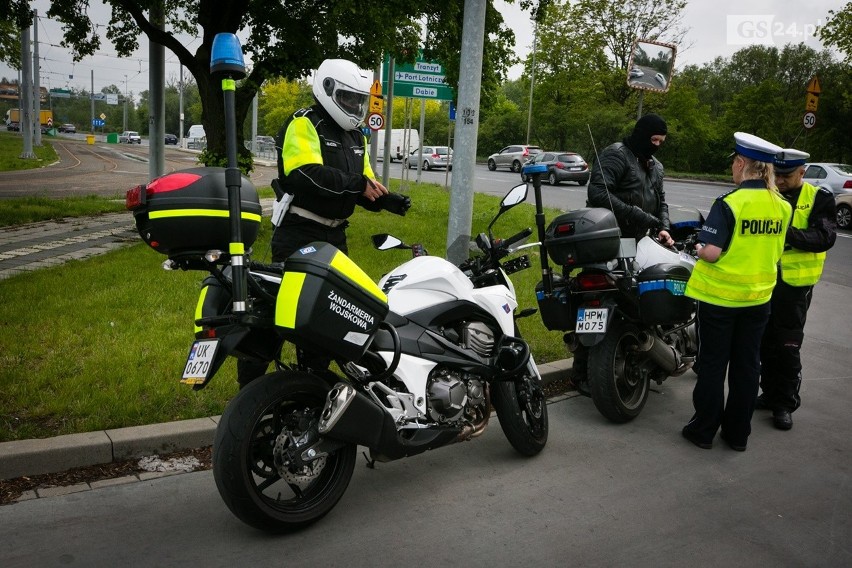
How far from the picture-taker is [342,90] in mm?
3928

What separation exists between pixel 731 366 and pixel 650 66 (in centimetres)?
380

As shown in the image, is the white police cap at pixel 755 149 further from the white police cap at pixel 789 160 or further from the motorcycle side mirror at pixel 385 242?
the motorcycle side mirror at pixel 385 242

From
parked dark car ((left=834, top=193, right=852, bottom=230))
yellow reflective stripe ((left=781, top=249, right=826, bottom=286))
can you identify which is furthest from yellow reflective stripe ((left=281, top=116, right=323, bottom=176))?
parked dark car ((left=834, top=193, right=852, bottom=230))

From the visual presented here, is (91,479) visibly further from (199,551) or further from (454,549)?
(454,549)

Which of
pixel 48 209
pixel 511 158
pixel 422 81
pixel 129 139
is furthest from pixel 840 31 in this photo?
pixel 129 139

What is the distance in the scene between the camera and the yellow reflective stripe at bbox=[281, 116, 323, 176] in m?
3.95

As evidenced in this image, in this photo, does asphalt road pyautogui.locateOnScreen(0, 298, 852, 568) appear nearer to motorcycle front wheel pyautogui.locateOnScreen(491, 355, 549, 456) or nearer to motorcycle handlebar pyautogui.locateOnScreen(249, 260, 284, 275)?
motorcycle front wheel pyautogui.locateOnScreen(491, 355, 549, 456)

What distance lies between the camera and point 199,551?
10.4 feet

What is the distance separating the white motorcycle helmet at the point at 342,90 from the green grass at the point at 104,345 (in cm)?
186

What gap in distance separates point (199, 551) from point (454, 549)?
1057 millimetres

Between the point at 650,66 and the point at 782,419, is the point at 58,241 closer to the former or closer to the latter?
the point at 650,66

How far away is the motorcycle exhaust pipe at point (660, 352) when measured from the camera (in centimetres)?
506

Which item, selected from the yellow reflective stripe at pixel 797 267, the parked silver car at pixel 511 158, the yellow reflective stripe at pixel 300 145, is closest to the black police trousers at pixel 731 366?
the yellow reflective stripe at pixel 797 267

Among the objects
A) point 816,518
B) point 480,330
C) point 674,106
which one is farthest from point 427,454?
point 674,106
